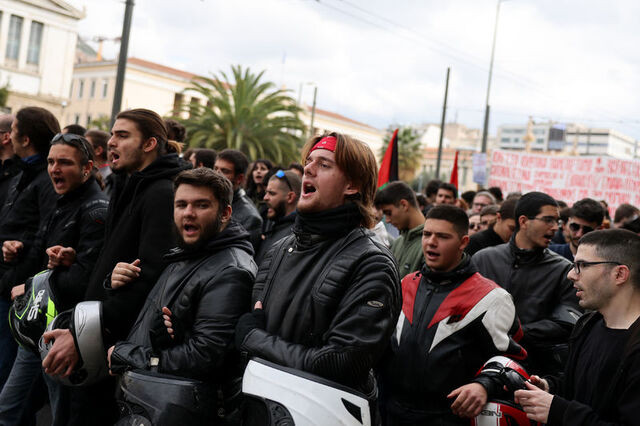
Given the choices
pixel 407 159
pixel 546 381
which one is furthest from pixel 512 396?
pixel 407 159

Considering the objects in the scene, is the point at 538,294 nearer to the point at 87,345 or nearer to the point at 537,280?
the point at 537,280

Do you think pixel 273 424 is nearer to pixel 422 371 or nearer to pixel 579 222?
pixel 422 371

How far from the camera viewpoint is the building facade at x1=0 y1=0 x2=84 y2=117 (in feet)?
150

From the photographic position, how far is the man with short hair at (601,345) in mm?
2648

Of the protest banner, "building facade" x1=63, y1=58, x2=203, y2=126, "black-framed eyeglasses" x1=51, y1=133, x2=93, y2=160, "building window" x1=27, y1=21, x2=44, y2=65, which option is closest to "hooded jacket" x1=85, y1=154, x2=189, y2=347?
"black-framed eyeglasses" x1=51, y1=133, x2=93, y2=160

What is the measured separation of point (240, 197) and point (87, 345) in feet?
10.9

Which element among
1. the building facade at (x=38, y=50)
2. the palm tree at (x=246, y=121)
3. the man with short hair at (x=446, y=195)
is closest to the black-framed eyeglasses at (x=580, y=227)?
the man with short hair at (x=446, y=195)

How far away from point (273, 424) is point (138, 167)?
2.03m

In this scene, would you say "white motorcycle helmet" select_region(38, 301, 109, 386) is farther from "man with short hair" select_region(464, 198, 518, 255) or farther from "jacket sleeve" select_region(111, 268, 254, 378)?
"man with short hair" select_region(464, 198, 518, 255)

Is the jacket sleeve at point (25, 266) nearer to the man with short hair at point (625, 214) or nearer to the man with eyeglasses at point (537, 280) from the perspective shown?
the man with eyeglasses at point (537, 280)

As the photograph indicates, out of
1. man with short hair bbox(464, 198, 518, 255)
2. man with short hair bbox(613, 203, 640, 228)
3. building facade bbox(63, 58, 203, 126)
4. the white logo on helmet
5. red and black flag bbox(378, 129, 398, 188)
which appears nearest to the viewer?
the white logo on helmet

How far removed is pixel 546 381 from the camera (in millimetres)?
3150

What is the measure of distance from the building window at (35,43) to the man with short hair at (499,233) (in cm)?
4793

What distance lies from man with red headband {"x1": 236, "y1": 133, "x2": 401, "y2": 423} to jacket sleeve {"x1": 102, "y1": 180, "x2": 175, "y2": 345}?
787mm
